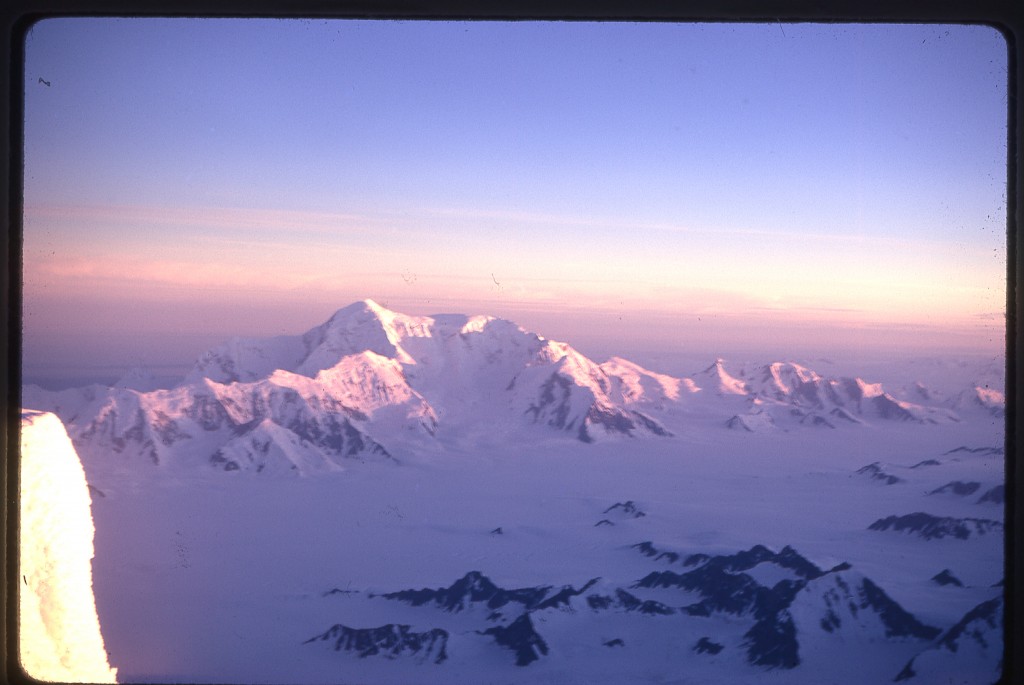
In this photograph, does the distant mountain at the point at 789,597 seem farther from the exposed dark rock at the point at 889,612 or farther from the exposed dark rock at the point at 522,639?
the exposed dark rock at the point at 522,639

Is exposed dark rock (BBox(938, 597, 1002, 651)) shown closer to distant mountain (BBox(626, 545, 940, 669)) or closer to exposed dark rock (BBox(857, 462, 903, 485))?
distant mountain (BBox(626, 545, 940, 669))

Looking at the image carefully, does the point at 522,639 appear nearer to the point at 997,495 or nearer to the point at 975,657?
the point at 975,657

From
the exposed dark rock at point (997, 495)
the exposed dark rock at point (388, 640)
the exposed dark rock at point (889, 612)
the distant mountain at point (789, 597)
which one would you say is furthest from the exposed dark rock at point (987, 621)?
the exposed dark rock at point (388, 640)

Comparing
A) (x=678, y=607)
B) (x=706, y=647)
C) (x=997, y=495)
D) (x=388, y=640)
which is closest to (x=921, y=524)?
(x=706, y=647)

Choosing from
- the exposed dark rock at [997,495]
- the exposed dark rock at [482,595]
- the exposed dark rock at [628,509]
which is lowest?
the exposed dark rock at [482,595]

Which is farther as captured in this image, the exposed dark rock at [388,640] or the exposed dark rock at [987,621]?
the exposed dark rock at [388,640]

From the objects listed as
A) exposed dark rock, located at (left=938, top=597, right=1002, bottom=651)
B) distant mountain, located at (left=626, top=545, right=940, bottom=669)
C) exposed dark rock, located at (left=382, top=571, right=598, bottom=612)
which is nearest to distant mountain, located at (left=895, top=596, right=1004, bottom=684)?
exposed dark rock, located at (left=938, top=597, right=1002, bottom=651)
